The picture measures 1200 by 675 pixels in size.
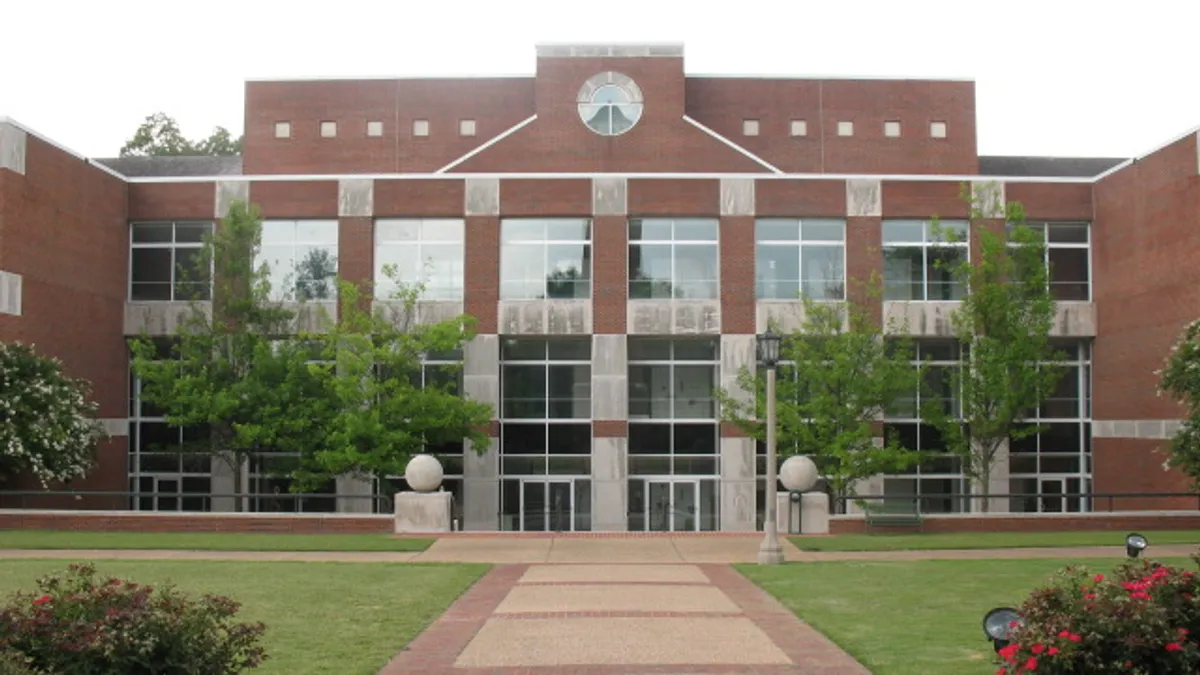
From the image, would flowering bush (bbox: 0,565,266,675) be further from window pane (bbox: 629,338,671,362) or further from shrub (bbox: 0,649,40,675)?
window pane (bbox: 629,338,671,362)

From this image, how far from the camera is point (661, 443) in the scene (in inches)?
1668

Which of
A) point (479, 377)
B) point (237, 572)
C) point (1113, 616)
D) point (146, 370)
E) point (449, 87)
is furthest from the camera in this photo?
point (449, 87)

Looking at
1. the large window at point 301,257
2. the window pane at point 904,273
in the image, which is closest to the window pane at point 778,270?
the window pane at point 904,273

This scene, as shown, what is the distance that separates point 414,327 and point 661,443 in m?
9.18

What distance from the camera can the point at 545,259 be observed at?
42.4 m

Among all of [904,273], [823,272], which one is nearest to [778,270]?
[823,272]

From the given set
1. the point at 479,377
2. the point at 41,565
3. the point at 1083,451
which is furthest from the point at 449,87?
the point at 41,565

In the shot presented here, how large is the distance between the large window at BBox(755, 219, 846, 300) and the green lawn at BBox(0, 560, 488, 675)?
2219 cm

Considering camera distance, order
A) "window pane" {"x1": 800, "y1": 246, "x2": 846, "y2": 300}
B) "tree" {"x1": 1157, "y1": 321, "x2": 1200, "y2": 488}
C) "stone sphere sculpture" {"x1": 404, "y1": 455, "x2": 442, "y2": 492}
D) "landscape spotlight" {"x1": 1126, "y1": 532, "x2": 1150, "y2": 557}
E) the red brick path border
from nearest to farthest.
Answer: the red brick path border, "landscape spotlight" {"x1": 1126, "y1": 532, "x2": 1150, "y2": 557}, "tree" {"x1": 1157, "y1": 321, "x2": 1200, "y2": 488}, "stone sphere sculpture" {"x1": 404, "y1": 455, "x2": 442, "y2": 492}, "window pane" {"x1": 800, "y1": 246, "x2": 846, "y2": 300}

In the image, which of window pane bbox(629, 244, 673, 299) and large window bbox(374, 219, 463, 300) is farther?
large window bbox(374, 219, 463, 300)

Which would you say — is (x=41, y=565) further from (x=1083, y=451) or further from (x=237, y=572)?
(x=1083, y=451)

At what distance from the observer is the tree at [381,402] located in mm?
36000

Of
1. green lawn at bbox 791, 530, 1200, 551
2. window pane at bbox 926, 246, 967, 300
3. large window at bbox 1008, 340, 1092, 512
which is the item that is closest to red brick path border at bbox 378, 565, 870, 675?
green lawn at bbox 791, 530, 1200, 551

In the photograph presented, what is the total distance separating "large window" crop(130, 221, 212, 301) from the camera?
4300 centimetres
